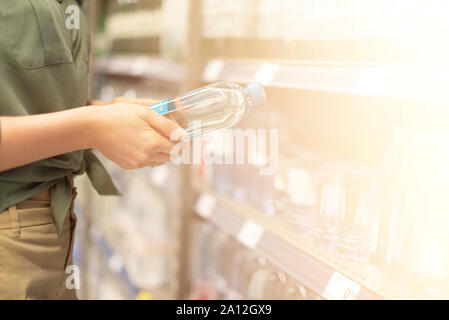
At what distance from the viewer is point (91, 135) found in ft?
2.94

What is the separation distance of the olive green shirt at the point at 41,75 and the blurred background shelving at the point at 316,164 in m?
0.53

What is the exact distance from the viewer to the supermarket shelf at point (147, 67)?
1946mm

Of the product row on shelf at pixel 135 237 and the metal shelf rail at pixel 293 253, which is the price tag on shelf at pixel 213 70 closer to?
the metal shelf rail at pixel 293 253

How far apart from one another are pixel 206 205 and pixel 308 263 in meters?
0.68

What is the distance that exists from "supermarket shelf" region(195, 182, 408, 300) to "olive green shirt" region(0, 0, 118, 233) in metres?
0.56

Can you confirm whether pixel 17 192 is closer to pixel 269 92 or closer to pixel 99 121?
pixel 99 121

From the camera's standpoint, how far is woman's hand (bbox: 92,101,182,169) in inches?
35.2

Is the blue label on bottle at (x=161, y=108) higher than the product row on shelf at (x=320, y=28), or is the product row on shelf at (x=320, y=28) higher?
the product row on shelf at (x=320, y=28)

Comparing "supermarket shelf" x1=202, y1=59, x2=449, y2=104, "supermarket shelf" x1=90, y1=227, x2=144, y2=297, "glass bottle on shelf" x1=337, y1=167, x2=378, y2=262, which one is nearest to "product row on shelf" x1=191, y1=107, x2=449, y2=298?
"glass bottle on shelf" x1=337, y1=167, x2=378, y2=262

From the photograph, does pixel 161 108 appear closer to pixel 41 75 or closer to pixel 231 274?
pixel 41 75

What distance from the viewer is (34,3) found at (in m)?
0.92

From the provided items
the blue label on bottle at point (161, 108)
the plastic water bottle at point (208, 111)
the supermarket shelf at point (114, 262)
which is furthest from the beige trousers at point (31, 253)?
the supermarket shelf at point (114, 262)

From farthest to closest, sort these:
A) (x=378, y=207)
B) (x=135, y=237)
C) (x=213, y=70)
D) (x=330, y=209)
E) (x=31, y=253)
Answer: (x=135, y=237), (x=213, y=70), (x=330, y=209), (x=378, y=207), (x=31, y=253)
